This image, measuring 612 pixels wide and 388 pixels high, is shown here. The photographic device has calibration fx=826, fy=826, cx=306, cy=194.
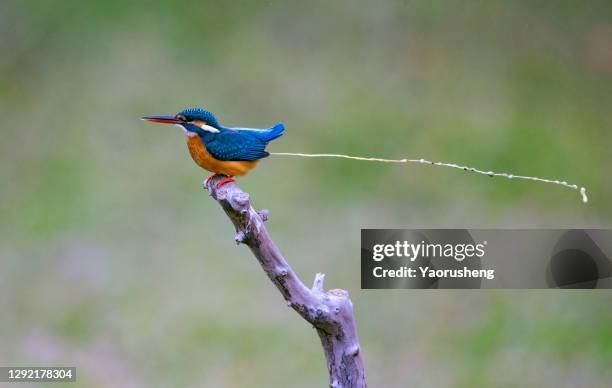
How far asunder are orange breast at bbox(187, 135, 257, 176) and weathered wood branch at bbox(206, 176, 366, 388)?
41 mm

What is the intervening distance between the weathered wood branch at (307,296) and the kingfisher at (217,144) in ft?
0.18

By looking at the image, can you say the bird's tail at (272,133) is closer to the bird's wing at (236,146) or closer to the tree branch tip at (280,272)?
the bird's wing at (236,146)

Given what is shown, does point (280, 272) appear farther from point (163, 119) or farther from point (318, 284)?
point (163, 119)

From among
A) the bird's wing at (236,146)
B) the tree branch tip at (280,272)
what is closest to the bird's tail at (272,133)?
the bird's wing at (236,146)

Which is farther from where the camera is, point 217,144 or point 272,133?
point 272,133

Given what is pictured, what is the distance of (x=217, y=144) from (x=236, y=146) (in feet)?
0.17

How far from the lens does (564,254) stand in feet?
12.0

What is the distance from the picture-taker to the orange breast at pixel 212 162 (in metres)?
2.03

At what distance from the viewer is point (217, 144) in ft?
6.63

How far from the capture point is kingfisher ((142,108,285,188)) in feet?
6.63

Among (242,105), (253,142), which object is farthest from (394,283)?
(242,105)

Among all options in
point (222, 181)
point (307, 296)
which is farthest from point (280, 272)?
point (222, 181)

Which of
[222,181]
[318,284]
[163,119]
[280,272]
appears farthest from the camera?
[318,284]

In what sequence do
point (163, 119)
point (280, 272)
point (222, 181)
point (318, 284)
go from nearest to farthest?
point (163, 119) → point (222, 181) → point (280, 272) → point (318, 284)
